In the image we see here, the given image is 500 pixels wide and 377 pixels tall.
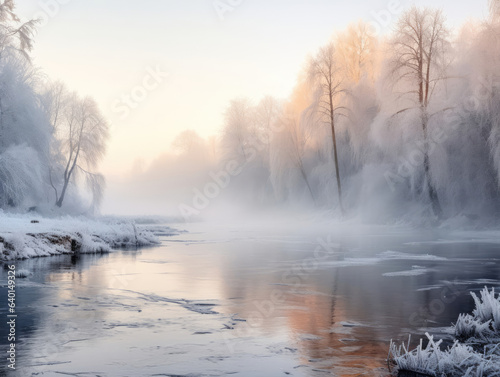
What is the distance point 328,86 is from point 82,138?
1803 cm

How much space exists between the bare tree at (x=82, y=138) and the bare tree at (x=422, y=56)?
71.9 feet

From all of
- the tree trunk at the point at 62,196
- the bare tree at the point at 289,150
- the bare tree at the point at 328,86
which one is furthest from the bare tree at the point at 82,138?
the bare tree at the point at 328,86

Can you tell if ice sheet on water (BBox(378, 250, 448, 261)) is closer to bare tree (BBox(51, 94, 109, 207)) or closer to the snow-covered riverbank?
the snow-covered riverbank

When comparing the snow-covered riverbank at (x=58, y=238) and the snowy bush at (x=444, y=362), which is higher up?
the snow-covered riverbank at (x=58, y=238)

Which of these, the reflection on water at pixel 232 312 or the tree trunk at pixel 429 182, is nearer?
the reflection on water at pixel 232 312

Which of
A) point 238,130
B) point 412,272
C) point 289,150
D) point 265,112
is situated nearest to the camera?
point 412,272

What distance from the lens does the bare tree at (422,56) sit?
2856 cm

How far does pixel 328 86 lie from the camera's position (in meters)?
37.3

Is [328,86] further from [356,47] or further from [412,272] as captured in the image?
[412,272]

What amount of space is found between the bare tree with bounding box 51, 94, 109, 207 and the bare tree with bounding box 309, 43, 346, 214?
16046mm

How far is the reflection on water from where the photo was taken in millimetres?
5129

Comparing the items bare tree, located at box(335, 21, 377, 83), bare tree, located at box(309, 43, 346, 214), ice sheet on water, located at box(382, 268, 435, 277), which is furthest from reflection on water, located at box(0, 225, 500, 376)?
bare tree, located at box(335, 21, 377, 83)

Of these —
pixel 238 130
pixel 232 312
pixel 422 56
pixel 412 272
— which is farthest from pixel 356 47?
pixel 232 312

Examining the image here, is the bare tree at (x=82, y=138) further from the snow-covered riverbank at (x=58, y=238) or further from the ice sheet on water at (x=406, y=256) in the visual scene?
the ice sheet on water at (x=406, y=256)
